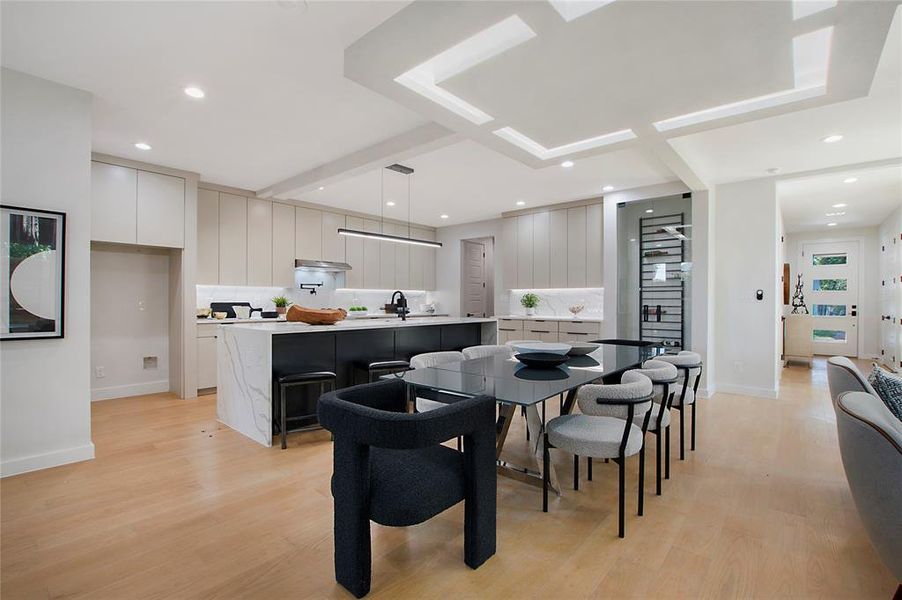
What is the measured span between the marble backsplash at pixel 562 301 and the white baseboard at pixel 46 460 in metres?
5.87

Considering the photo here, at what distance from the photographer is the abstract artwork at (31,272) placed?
275 centimetres

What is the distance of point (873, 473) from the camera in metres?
1.50

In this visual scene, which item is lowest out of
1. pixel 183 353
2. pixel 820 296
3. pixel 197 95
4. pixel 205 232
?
pixel 183 353

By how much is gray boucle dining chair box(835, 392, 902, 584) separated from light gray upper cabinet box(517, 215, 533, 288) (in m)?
5.36

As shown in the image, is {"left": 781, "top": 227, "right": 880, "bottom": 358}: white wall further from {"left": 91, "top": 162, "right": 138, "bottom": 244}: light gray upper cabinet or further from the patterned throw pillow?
{"left": 91, "top": 162, "right": 138, "bottom": 244}: light gray upper cabinet

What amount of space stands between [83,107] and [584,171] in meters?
4.64

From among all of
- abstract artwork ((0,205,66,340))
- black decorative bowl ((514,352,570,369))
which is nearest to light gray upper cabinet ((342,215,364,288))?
abstract artwork ((0,205,66,340))

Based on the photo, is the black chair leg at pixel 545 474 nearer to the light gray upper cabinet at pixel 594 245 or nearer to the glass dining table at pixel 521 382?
the glass dining table at pixel 521 382

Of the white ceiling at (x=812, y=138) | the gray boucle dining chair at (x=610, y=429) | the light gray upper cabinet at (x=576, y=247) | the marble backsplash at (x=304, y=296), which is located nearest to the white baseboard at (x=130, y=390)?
the marble backsplash at (x=304, y=296)

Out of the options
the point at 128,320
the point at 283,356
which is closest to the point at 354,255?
the point at 128,320

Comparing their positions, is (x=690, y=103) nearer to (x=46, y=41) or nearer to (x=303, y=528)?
(x=303, y=528)

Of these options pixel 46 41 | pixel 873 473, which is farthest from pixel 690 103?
pixel 46 41

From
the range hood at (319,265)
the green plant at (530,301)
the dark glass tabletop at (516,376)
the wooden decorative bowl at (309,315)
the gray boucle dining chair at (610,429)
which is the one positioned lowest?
the gray boucle dining chair at (610,429)

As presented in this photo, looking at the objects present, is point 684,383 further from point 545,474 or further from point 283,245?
point 283,245
